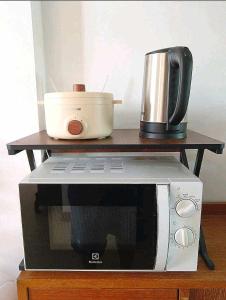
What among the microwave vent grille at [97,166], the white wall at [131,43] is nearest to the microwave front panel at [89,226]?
the microwave vent grille at [97,166]

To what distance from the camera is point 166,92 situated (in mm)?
669

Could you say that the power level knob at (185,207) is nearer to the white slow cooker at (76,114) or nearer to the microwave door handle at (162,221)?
the microwave door handle at (162,221)

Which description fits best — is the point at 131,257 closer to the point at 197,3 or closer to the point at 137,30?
the point at 137,30

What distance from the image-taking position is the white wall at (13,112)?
33.3 inches

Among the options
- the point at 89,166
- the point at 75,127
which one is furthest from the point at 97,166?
the point at 75,127

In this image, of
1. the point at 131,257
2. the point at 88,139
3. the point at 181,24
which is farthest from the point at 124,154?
the point at 181,24

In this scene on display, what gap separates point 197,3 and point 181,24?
0.32 feet

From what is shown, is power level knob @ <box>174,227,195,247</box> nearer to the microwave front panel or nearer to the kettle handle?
the microwave front panel

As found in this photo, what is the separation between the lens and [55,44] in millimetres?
960

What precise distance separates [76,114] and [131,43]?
490 mm

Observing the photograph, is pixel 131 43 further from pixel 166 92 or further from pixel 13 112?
pixel 13 112

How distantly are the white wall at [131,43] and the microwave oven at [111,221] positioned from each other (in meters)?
0.48

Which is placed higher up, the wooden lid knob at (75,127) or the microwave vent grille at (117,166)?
the wooden lid knob at (75,127)

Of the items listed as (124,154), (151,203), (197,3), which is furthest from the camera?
(124,154)
